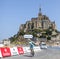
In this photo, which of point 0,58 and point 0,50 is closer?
point 0,58

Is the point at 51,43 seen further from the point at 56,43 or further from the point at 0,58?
the point at 0,58

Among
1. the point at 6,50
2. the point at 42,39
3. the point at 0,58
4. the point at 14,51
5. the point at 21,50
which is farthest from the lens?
the point at 42,39

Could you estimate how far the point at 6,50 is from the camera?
1065 inches

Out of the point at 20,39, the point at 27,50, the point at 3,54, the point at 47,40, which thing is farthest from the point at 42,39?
the point at 3,54

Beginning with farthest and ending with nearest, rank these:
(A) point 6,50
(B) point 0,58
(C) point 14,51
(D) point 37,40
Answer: (D) point 37,40 → (C) point 14,51 → (A) point 6,50 → (B) point 0,58

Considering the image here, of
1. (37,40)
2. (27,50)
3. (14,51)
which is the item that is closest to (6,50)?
(14,51)

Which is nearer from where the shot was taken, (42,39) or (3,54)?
(3,54)

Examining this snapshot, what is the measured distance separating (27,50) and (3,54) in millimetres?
13036

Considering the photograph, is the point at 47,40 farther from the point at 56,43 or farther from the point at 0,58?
the point at 0,58

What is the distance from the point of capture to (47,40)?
198 metres

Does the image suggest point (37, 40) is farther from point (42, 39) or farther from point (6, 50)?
point (6, 50)

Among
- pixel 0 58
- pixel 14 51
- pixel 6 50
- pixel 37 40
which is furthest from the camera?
pixel 37 40

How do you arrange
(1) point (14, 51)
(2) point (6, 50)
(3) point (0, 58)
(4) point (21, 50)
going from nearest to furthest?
(3) point (0, 58), (2) point (6, 50), (1) point (14, 51), (4) point (21, 50)

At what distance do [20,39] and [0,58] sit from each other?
559ft
